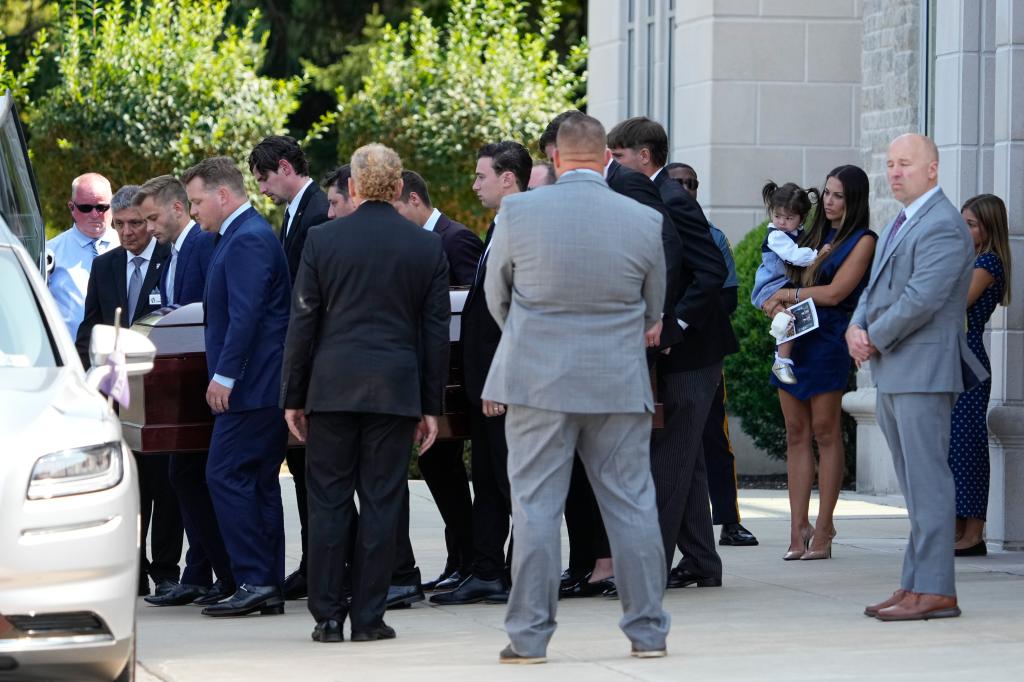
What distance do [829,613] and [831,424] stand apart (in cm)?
180

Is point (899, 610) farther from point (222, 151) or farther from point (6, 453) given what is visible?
point (222, 151)

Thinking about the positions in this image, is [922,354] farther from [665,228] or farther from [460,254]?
[460,254]

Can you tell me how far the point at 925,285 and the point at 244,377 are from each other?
112 inches

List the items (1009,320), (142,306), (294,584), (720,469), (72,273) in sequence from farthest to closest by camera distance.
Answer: (72,273), (720,469), (1009,320), (142,306), (294,584)

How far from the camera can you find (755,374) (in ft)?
47.3

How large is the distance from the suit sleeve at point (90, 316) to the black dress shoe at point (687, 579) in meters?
3.06

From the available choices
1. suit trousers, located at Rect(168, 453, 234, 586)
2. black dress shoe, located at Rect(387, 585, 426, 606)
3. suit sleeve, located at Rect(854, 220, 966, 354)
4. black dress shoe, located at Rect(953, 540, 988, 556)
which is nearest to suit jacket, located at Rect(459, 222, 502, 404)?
black dress shoe, located at Rect(387, 585, 426, 606)

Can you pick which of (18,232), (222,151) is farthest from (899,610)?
(222,151)

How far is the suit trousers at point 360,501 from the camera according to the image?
7273 millimetres

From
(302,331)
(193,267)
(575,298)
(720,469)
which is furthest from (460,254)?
(720,469)

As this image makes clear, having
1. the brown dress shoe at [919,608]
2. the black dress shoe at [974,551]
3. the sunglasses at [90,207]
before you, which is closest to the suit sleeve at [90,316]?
the sunglasses at [90,207]

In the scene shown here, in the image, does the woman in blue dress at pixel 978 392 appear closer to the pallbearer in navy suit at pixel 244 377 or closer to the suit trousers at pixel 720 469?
the suit trousers at pixel 720 469

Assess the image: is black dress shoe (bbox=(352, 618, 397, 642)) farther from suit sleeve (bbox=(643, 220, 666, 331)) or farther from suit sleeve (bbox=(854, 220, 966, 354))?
suit sleeve (bbox=(854, 220, 966, 354))

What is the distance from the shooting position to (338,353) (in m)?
7.21
